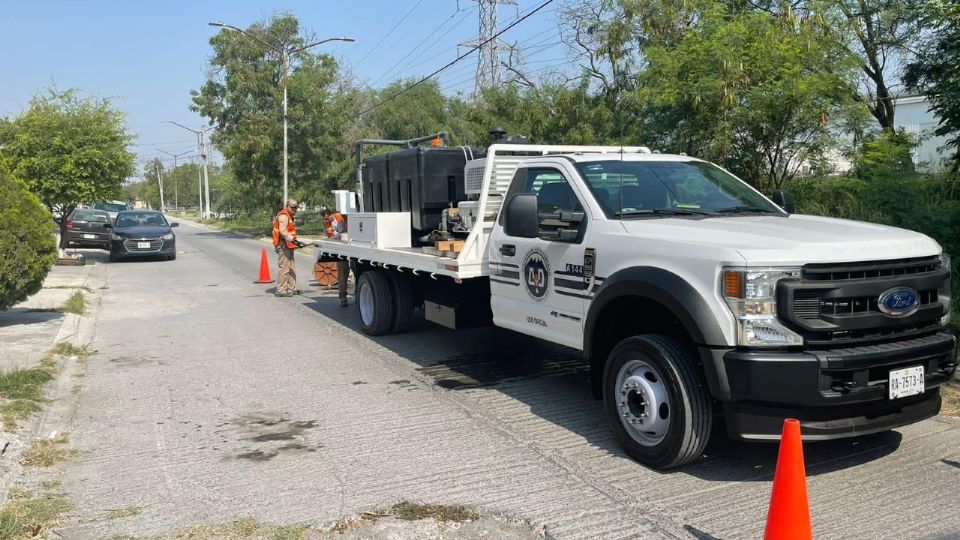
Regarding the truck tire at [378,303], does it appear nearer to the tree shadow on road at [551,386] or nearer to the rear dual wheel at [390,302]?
the rear dual wheel at [390,302]

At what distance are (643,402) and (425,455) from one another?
4.87 ft

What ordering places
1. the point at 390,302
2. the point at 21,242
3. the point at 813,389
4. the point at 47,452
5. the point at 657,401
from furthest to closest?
the point at 390,302 → the point at 21,242 → the point at 47,452 → the point at 657,401 → the point at 813,389

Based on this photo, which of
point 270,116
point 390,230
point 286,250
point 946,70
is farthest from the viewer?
point 270,116

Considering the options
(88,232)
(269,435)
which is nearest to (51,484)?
(269,435)

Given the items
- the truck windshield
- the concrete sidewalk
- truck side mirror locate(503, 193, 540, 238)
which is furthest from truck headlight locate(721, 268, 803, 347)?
the concrete sidewalk

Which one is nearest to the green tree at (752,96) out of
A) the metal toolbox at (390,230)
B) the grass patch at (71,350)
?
the metal toolbox at (390,230)

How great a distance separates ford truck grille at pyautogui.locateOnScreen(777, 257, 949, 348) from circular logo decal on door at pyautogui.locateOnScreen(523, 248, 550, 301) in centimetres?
206

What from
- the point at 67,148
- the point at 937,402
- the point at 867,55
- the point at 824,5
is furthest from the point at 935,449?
the point at 67,148

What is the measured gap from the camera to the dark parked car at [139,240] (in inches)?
884

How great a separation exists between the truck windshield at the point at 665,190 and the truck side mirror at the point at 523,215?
472 mm

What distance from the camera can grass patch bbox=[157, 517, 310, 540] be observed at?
163 inches

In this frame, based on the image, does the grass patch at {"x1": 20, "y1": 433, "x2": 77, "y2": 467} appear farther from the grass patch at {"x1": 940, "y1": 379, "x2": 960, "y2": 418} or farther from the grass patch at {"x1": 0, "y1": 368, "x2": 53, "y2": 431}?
the grass patch at {"x1": 940, "y1": 379, "x2": 960, "y2": 418}

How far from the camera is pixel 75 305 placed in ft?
41.0

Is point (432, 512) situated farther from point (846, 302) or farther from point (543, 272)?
point (846, 302)
